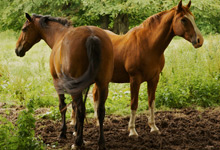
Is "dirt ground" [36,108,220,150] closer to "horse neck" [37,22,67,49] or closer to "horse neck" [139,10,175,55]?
"horse neck" [139,10,175,55]

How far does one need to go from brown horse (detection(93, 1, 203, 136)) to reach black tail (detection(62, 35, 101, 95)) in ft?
3.39

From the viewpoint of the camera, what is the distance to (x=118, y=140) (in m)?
4.49

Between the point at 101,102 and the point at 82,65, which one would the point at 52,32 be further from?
the point at 101,102

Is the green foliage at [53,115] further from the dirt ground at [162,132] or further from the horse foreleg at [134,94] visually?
the horse foreleg at [134,94]

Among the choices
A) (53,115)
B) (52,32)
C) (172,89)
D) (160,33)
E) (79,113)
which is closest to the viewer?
(79,113)

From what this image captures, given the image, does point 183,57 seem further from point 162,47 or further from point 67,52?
point 67,52

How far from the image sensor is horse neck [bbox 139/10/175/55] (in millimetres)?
4457

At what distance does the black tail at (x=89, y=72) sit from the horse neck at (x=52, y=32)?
1.15 m

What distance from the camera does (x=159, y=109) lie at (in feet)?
20.6

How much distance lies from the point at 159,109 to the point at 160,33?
7.44 ft

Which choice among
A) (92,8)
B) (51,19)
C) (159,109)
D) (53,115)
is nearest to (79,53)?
(51,19)

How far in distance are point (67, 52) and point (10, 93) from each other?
13.6ft

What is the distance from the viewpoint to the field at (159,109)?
4.29m

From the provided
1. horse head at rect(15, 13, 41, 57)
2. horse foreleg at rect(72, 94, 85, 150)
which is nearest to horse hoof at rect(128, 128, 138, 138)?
horse foreleg at rect(72, 94, 85, 150)
